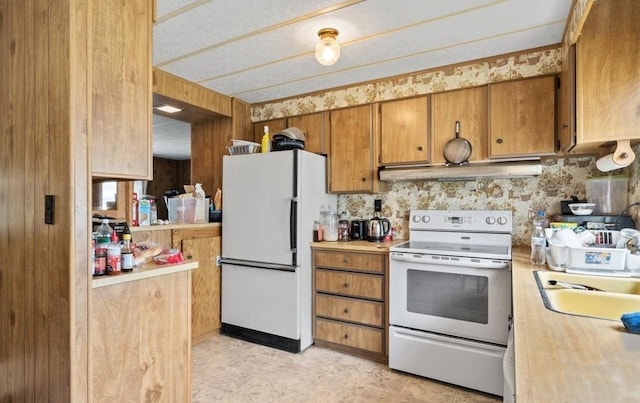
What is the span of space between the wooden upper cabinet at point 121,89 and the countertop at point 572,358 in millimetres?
1565

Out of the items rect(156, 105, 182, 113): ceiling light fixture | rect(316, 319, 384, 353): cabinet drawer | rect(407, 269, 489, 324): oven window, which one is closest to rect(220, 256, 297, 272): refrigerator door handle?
rect(316, 319, 384, 353): cabinet drawer

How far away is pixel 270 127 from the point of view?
354cm

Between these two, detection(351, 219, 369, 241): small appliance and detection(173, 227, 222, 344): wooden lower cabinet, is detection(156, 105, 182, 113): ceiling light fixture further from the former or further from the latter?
detection(351, 219, 369, 241): small appliance

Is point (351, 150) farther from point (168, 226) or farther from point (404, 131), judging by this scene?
point (168, 226)

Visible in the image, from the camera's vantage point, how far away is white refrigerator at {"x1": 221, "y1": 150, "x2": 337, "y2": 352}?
275 centimetres

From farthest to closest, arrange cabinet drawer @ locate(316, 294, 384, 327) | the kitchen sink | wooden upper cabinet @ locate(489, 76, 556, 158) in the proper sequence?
cabinet drawer @ locate(316, 294, 384, 327) < wooden upper cabinet @ locate(489, 76, 556, 158) < the kitchen sink

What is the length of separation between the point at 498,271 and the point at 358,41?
173 centimetres

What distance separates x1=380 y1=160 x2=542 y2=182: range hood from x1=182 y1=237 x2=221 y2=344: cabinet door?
5.46 ft

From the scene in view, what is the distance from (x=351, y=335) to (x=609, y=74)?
2306 millimetres

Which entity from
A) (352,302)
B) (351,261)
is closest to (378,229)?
(351,261)

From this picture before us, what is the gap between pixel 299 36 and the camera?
2.19 m

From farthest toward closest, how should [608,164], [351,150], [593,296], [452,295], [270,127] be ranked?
[270,127] → [351,150] → [452,295] → [608,164] → [593,296]

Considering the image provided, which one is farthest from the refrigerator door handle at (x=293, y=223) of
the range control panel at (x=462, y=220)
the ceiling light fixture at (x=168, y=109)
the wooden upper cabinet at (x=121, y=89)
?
the ceiling light fixture at (x=168, y=109)

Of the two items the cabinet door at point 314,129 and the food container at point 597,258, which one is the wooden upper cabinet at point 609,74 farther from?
the cabinet door at point 314,129
